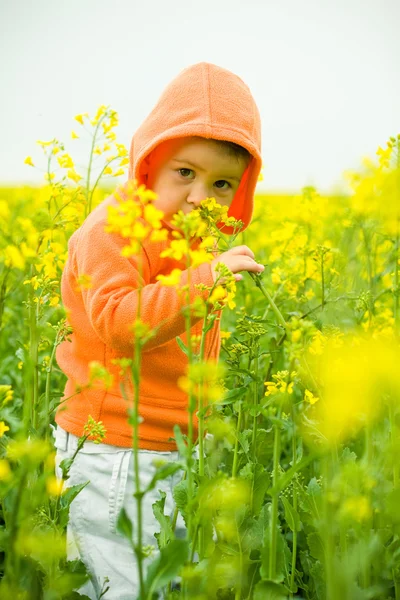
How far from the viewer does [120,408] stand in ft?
6.97

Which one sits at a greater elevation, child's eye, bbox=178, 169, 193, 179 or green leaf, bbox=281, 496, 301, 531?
child's eye, bbox=178, 169, 193, 179

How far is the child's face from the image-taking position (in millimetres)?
1972

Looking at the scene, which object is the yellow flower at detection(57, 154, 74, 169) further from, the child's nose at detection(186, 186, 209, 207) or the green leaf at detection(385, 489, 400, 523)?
the green leaf at detection(385, 489, 400, 523)

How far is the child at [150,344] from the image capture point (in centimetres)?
198

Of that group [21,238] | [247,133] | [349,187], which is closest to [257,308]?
[349,187]

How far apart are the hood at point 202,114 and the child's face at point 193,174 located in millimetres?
46

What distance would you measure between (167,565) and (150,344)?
780mm

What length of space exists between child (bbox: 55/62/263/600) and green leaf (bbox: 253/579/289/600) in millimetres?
737

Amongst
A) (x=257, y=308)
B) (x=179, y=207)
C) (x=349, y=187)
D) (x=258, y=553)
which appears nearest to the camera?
(x=258, y=553)

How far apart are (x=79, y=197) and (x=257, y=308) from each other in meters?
1.02

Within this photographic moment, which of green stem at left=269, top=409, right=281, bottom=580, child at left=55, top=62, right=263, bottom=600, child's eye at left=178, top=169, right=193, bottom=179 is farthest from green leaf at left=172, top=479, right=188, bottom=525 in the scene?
child's eye at left=178, top=169, right=193, bottom=179

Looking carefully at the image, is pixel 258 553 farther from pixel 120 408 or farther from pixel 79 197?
pixel 79 197

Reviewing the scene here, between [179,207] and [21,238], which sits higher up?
[179,207]

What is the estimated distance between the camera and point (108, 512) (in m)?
2.11
